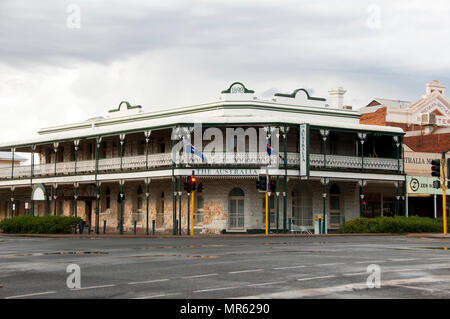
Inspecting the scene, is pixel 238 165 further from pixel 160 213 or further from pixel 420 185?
pixel 420 185

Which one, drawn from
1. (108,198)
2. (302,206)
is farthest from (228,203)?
(108,198)

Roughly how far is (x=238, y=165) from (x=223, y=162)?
0.89 m

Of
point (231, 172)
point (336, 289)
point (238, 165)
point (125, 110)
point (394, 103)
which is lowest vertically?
point (336, 289)

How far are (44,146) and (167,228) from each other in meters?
16.5

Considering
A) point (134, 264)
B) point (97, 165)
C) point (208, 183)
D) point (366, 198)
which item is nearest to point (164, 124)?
point (208, 183)

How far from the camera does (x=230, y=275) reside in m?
13.9

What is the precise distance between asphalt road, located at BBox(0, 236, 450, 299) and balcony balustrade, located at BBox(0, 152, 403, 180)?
56.3 ft

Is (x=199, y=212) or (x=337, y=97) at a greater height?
(x=337, y=97)

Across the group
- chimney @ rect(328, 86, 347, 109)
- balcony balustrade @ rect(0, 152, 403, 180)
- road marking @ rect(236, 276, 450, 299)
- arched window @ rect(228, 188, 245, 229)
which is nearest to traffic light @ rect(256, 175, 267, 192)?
balcony balustrade @ rect(0, 152, 403, 180)

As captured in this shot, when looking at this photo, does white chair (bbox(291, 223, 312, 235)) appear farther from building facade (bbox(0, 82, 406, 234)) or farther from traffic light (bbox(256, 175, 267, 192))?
traffic light (bbox(256, 175, 267, 192))

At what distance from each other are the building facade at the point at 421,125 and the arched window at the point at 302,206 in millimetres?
8787

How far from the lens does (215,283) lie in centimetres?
1252

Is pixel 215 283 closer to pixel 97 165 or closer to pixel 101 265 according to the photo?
pixel 101 265

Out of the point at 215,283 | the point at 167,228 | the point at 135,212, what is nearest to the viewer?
the point at 215,283
